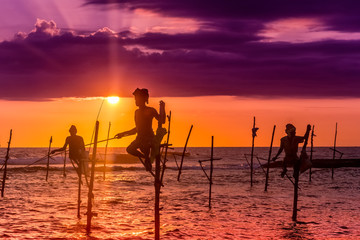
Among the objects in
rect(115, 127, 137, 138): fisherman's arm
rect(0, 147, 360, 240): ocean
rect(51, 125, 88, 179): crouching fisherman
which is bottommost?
rect(0, 147, 360, 240): ocean

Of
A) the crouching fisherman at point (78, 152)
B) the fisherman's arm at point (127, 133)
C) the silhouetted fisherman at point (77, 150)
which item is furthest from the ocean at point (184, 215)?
the fisherman's arm at point (127, 133)

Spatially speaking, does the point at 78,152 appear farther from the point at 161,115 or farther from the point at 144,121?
the point at 161,115

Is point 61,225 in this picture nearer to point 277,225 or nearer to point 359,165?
point 277,225

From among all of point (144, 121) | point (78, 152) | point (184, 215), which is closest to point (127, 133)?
point (144, 121)

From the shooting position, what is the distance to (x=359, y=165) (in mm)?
68750

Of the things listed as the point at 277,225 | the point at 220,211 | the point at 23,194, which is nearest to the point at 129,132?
the point at 277,225

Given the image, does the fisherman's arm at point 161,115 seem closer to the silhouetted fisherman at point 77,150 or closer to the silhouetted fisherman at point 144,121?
the silhouetted fisherman at point 144,121

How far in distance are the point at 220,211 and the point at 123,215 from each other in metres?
4.28

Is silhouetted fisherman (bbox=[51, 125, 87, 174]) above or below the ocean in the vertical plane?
above

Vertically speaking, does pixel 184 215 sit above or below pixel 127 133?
below

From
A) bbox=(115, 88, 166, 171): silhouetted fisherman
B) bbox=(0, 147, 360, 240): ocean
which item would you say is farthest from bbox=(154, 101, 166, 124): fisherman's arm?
bbox=(0, 147, 360, 240): ocean

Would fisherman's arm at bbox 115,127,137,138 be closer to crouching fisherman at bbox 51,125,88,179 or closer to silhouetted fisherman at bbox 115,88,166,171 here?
silhouetted fisherman at bbox 115,88,166,171

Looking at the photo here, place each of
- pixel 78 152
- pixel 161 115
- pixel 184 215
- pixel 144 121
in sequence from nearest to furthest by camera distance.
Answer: pixel 161 115 < pixel 144 121 < pixel 78 152 < pixel 184 215

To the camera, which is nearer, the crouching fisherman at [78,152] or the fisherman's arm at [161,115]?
the fisherman's arm at [161,115]
